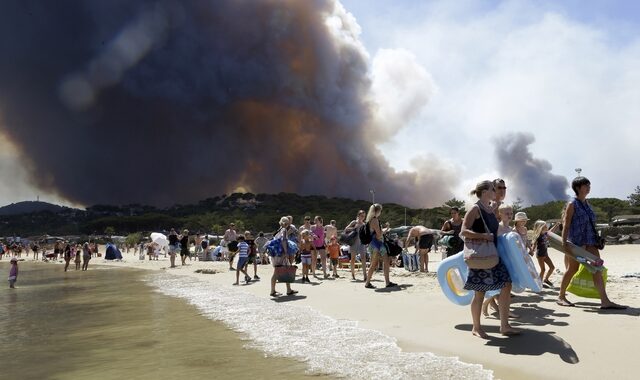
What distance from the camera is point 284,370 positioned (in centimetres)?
448

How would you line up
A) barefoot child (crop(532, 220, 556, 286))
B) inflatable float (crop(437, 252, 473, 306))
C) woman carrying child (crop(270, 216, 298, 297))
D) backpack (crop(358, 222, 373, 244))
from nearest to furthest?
inflatable float (crop(437, 252, 473, 306)), barefoot child (crop(532, 220, 556, 286)), backpack (crop(358, 222, 373, 244)), woman carrying child (crop(270, 216, 298, 297))

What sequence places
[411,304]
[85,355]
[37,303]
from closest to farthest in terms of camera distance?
[85,355] < [411,304] < [37,303]

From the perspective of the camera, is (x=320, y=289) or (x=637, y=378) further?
(x=320, y=289)

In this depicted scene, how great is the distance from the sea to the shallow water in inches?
0.5

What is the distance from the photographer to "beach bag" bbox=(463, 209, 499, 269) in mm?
4805

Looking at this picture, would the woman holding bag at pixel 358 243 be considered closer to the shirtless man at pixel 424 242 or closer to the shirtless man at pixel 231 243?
the shirtless man at pixel 424 242

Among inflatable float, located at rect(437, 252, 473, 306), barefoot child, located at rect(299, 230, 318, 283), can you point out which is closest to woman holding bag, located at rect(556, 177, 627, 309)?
inflatable float, located at rect(437, 252, 473, 306)

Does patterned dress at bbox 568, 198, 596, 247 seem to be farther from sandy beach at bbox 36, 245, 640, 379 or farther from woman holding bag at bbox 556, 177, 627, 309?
sandy beach at bbox 36, 245, 640, 379

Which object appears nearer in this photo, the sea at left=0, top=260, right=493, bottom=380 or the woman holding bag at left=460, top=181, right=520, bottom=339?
the sea at left=0, top=260, right=493, bottom=380

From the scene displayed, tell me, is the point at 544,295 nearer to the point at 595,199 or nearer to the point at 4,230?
the point at 595,199

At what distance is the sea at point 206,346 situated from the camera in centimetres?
442

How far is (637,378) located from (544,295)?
434 centimetres

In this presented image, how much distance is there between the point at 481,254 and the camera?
15.8 ft

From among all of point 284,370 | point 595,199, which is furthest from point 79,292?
point 595,199
